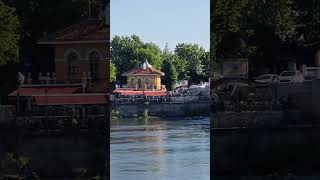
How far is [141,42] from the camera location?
360 inches

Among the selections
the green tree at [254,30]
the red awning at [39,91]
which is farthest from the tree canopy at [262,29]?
the red awning at [39,91]

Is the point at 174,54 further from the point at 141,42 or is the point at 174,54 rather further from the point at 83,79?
the point at 83,79

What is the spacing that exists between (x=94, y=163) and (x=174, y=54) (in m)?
2.17

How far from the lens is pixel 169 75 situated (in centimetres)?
935

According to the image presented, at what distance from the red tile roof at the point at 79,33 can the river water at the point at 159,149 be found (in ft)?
4.66

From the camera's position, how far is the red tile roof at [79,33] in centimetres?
880

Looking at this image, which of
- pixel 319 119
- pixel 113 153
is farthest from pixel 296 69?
pixel 113 153

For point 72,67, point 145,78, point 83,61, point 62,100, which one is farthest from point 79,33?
point 145,78

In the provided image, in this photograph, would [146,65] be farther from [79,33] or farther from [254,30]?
[254,30]

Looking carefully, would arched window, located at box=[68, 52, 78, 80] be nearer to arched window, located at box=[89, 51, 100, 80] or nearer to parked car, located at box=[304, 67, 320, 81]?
arched window, located at box=[89, 51, 100, 80]

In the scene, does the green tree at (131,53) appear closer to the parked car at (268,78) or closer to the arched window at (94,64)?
the arched window at (94,64)

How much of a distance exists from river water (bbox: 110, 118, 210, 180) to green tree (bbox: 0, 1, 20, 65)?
1.89m

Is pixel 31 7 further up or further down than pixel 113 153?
further up

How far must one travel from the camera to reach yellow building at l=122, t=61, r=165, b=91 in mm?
9050
